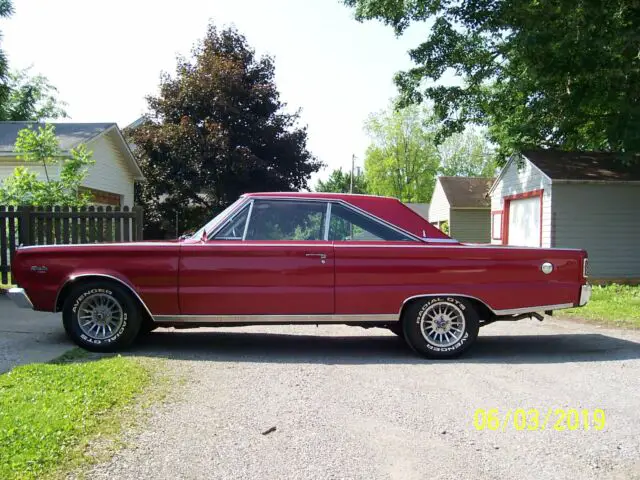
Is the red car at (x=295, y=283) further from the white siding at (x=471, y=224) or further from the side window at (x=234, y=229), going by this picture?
the white siding at (x=471, y=224)

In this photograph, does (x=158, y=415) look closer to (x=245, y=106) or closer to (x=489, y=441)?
(x=489, y=441)

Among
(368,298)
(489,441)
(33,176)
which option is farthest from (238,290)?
(33,176)

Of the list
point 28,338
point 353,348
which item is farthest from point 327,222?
point 28,338

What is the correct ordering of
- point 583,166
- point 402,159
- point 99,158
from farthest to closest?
1. point 402,159
2. point 99,158
3. point 583,166

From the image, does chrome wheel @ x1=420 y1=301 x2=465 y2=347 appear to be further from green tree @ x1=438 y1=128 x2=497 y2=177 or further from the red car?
green tree @ x1=438 y1=128 x2=497 y2=177

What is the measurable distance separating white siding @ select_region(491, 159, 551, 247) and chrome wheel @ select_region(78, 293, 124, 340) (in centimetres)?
1359

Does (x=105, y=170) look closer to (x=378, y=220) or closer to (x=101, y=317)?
(x=101, y=317)

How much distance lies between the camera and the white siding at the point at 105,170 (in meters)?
17.3

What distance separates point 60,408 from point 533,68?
13.0m

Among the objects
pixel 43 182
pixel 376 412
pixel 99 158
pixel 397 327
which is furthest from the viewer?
pixel 99 158

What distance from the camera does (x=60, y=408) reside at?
163 inches

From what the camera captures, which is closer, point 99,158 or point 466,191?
point 99,158

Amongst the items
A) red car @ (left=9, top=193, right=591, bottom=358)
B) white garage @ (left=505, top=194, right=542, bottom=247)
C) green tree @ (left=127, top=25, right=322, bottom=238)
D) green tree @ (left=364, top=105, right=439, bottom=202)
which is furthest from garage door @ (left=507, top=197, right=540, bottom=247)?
green tree @ (left=364, top=105, right=439, bottom=202)

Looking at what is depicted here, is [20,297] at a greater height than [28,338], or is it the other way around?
[20,297]
